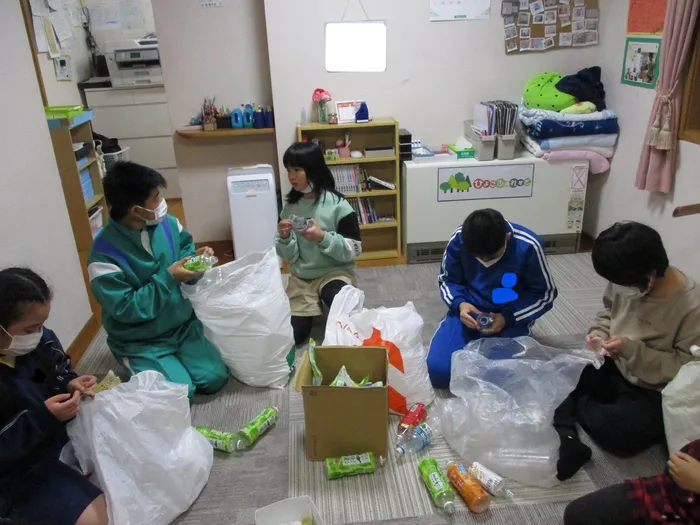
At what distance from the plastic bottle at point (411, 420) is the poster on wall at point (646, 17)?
84.6 inches

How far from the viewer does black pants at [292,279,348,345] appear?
7.78 ft

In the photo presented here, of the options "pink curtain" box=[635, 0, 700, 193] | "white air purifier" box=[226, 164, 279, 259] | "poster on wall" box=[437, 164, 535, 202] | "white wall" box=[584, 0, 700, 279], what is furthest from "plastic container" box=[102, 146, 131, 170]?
"pink curtain" box=[635, 0, 700, 193]

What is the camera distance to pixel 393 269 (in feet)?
10.5

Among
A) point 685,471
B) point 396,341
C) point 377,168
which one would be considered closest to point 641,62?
point 377,168

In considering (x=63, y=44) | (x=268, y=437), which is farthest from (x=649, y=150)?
(x=63, y=44)

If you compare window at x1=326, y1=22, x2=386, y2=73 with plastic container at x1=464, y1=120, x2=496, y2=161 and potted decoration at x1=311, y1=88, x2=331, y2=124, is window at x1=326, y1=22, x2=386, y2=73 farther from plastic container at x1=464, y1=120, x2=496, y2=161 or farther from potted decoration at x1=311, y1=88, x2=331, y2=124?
plastic container at x1=464, y1=120, x2=496, y2=161

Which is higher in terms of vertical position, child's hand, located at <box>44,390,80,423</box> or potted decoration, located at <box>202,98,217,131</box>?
potted decoration, located at <box>202,98,217,131</box>

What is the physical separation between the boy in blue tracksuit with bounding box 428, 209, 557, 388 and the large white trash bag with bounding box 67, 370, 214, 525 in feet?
3.24

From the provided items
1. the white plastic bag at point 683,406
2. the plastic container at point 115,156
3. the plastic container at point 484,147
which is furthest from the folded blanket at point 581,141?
the plastic container at point 115,156

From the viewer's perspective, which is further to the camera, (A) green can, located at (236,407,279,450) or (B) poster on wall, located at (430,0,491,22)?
(B) poster on wall, located at (430,0,491,22)

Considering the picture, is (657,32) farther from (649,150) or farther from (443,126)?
(443,126)

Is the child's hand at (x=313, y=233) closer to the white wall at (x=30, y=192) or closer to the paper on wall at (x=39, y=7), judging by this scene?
the white wall at (x=30, y=192)

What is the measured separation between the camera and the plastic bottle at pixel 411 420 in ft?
5.91

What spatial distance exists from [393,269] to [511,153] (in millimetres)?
965
